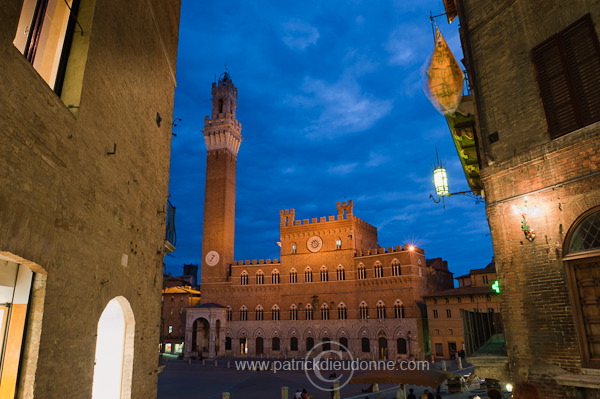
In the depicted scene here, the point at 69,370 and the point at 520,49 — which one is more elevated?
the point at 520,49

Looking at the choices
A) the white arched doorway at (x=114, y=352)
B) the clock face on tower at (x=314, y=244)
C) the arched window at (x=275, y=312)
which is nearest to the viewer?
the white arched doorway at (x=114, y=352)

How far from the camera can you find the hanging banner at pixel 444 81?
8750mm

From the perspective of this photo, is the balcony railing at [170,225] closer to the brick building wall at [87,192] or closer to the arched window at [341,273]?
the brick building wall at [87,192]

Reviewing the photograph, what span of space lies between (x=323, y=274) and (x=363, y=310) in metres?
5.39

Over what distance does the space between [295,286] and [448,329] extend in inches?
600

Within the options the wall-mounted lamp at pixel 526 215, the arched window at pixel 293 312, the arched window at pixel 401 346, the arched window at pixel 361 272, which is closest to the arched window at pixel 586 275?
the wall-mounted lamp at pixel 526 215

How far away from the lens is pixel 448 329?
34500 mm

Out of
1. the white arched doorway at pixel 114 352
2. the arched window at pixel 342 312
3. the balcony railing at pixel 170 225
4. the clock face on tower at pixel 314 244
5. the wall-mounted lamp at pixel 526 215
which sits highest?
the clock face on tower at pixel 314 244

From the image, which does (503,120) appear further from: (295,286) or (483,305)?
(295,286)

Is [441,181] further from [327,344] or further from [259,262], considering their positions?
[259,262]

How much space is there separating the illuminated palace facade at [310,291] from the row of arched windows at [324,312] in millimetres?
92

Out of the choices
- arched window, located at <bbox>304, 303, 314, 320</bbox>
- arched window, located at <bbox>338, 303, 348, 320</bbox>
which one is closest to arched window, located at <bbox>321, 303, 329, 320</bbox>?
arched window, located at <bbox>304, 303, 314, 320</bbox>

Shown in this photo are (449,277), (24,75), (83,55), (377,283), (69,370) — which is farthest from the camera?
(449,277)

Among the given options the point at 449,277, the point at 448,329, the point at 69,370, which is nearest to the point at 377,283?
the point at 448,329
